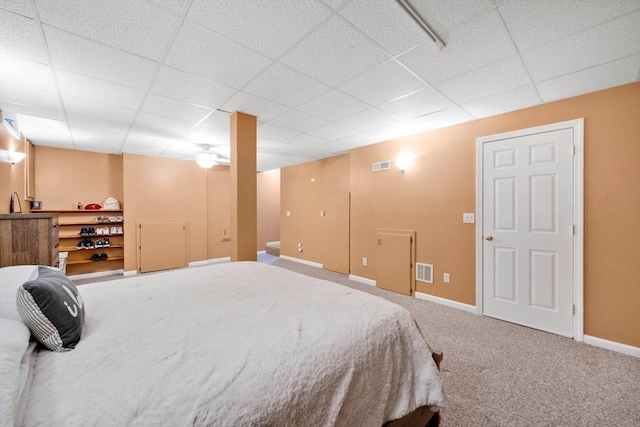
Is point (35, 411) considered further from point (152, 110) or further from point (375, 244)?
point (375, 244)

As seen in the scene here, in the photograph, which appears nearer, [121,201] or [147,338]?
[147,338]

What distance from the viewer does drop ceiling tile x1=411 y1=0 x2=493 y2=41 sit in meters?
1.46

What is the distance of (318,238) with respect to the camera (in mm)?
5637

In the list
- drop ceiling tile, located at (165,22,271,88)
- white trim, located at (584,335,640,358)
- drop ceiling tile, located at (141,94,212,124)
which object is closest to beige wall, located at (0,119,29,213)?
drop ceiling tile, located at (141,94,212,124)

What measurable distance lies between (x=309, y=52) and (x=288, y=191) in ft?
15.4

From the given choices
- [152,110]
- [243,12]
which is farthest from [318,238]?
[243,12]

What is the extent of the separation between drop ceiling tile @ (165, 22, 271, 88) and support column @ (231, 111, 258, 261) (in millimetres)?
754

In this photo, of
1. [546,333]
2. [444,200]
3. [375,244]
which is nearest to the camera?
[546,333]

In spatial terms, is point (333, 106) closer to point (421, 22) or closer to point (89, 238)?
point (421, 22)

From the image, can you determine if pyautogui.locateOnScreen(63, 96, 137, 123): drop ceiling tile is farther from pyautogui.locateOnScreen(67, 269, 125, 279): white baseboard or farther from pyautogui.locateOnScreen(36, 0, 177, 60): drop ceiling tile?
pyautogui.locateOnScreen(67, 269, 125, 279): white baseboard

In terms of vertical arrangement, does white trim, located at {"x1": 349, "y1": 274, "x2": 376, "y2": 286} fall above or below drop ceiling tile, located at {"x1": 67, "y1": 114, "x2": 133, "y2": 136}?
below

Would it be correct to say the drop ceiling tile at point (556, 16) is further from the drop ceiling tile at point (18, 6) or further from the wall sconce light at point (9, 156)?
the wall sconce light at point (9, 156)

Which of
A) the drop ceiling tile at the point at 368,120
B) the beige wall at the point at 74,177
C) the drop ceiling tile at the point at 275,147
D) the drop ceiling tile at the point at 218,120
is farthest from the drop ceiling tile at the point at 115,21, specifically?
the beige wall at the point at 74,177

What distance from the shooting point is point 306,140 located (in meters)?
4.13
